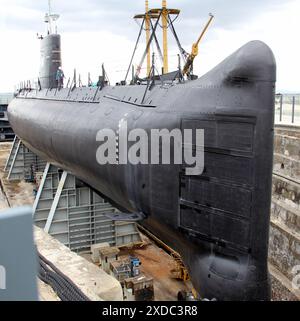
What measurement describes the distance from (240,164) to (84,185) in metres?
7.95

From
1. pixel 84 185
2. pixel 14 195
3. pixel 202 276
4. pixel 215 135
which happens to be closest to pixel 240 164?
pixel 215 135

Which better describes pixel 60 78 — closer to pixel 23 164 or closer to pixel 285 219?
pixel 23 164

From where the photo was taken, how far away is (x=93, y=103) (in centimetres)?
1138

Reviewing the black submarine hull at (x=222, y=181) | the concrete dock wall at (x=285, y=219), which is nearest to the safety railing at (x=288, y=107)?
the concrete dock wall at (x=285, y=219)

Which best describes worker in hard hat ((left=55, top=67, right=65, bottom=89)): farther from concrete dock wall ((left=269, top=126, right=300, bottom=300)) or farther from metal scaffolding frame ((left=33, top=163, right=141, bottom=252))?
concrete dock wall ((left=269, top=126, right=300, bottom=300))

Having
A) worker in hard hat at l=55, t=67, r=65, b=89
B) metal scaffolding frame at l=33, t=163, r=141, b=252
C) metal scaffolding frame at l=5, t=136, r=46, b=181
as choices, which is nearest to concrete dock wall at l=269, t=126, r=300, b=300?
metal scaffolding frame at l=33, t=163, r=141, b=252

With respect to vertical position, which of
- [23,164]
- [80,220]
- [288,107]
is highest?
[288,107]

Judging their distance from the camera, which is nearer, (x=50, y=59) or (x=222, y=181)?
(x=222, y=181)

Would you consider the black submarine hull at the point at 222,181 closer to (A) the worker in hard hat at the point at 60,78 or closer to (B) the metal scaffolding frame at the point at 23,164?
(A) the worker in hard hat at the point at 60,78

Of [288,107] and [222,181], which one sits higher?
[288,107]

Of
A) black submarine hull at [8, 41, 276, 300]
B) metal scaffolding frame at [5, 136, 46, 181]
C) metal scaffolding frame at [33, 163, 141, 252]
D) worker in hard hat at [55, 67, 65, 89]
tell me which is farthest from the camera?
metal scaffolding frame at [5, 136, 46, 181]

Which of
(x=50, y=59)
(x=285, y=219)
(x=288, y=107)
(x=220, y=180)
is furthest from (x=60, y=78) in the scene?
(x=220, y=180)

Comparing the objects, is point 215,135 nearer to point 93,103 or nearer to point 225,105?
point 225,105
